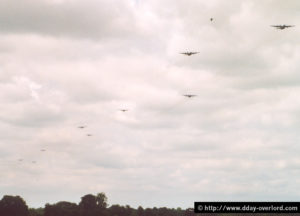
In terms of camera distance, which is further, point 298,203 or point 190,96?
point 190,96

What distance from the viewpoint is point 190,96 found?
154875mm

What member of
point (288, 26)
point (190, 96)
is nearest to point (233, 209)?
point (288, 26)

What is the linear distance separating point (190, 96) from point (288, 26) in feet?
145

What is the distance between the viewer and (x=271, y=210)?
104 metres

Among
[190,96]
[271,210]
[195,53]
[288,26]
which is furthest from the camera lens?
[190,96]

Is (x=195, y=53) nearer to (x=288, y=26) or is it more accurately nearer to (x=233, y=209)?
(x=288, y=26)

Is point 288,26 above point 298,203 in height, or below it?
above

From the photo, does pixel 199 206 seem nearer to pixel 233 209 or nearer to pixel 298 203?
pixel 233 209

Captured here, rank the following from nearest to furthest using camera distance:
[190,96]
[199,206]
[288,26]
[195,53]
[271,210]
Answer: [271,210] < [199,206] < [288,26] < [195,53] < [190,96]

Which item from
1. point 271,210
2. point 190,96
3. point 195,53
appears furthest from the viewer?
point 190,96

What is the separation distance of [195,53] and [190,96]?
2148 centimetres

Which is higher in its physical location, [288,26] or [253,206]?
[288,26]

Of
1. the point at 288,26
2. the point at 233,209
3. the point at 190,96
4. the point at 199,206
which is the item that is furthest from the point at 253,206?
the point at 190,96

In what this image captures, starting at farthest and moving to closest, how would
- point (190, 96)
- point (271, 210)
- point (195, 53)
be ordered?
point (190, 96), point (195, 53), point (271, 210)
